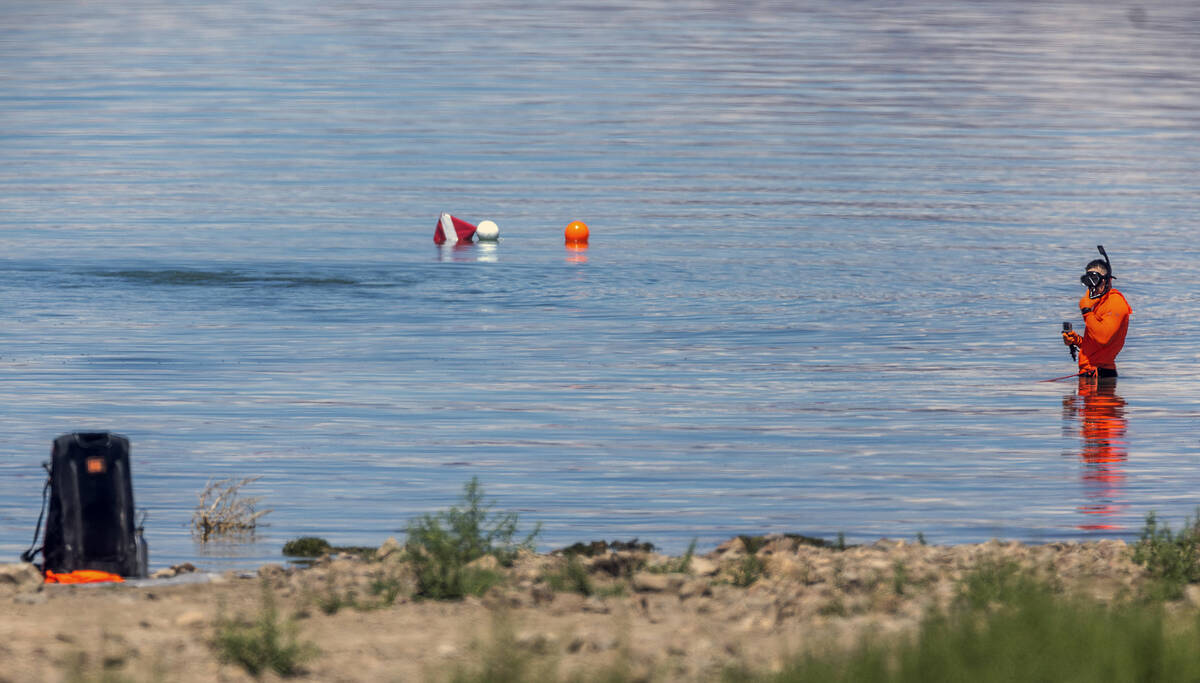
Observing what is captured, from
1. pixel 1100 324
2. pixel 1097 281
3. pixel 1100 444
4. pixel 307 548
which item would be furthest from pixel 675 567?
pixel 1100 324

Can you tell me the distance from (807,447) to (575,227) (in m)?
15.8

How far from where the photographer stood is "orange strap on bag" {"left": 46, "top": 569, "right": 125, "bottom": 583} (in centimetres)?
1284

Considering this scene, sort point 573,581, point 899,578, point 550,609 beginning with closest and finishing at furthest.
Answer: point 550,609
point 899,578
point 573,581

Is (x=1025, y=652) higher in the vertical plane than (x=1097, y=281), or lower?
lower

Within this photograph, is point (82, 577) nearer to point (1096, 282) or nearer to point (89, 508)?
point (89, 508)

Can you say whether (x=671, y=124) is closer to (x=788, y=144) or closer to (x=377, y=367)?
(x=788, y=144)

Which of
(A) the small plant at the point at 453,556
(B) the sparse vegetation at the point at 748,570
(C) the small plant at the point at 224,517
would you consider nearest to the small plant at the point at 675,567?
(B) the sparse vegetation at the point at 748,570

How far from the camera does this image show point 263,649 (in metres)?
10.1

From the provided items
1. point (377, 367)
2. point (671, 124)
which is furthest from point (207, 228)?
point (671, 124)

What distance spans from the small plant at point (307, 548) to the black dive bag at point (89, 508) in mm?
1788

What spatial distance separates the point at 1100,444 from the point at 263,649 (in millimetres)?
11557

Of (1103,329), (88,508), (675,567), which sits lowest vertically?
(675,567)

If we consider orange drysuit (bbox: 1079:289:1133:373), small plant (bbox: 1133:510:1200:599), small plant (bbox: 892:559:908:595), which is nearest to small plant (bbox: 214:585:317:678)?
small plant (bbox: 892:559:908:595)

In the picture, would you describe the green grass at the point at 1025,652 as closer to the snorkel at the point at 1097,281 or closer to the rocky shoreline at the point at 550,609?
the rocky shoreline at the point at 550,609
